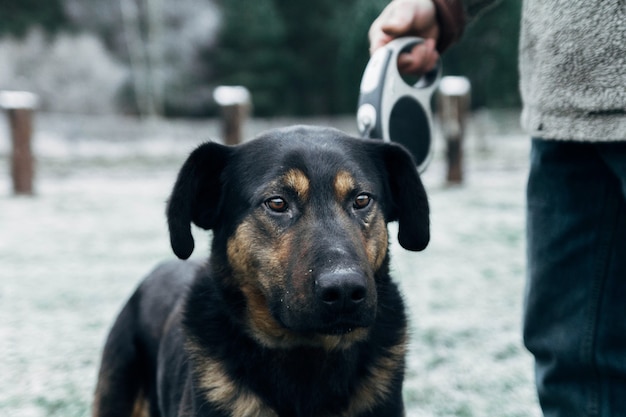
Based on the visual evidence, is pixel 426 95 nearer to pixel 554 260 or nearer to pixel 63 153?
pixel 554 260

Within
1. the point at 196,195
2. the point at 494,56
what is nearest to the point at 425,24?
the point at 196,195

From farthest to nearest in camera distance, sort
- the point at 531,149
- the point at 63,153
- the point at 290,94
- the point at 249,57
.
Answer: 1. the point at 290,94
2. the point at 249,57
3. the point at 63,153
4. the point at 531,149

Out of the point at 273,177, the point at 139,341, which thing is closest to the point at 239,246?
the point at 273,177

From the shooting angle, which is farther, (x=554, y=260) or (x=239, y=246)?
(x=239, y=246)

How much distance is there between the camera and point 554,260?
7.27 ft

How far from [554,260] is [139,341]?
175 centimetres

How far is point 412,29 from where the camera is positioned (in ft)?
9.04

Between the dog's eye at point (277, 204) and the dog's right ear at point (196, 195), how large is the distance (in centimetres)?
29

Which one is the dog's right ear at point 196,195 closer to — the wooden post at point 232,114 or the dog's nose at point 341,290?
the dog's nose at point 341,290

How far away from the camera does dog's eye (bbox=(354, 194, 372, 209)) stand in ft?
7.95

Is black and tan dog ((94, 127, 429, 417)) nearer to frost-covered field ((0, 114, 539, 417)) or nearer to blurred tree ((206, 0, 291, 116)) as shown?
frost-covered field ((0, 114, 539, 417))

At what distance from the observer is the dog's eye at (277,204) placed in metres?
2.38

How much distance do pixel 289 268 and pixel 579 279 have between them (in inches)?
33.7

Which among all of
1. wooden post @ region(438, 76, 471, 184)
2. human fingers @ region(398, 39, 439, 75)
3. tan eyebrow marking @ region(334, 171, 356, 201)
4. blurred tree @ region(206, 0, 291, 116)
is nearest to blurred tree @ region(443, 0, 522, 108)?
blurred tree @ region(206, 0, 291, 116)
